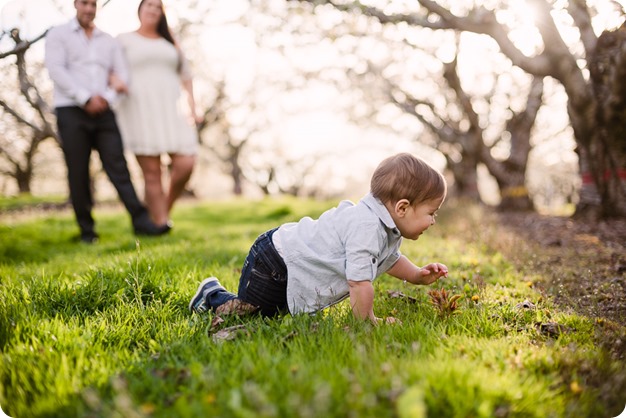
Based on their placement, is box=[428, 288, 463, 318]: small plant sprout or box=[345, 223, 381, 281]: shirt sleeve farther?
box=[428, 288, 463, 318]: small plant sprout

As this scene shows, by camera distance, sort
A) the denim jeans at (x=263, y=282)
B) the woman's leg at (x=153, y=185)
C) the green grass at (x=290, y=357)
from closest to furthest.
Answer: the green grass at (x=290, y=357) < the denim jeans at (x=263, y=282) < the woman's leg at (x=153, y=185)

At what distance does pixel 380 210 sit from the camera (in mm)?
2650

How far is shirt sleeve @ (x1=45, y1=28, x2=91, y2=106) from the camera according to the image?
473cm

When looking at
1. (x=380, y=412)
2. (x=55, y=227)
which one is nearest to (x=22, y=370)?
(x=380, y=412)

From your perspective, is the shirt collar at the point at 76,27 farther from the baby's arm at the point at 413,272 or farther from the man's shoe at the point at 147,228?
the baby's arm at the point at 413,272

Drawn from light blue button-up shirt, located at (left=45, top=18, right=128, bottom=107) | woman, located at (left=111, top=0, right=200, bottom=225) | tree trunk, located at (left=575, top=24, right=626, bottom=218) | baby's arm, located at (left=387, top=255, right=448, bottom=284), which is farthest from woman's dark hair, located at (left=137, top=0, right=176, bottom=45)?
tree trunk, located at (left=575, top=24, right=626, bottom=218)

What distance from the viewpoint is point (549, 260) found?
14.3ft

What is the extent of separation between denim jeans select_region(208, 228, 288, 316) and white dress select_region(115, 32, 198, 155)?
3558 millimetres

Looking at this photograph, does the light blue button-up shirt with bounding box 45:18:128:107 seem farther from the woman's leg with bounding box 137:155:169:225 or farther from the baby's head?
the baby's head

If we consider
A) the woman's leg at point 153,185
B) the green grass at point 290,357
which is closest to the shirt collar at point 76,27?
the woman's leg at point 153,185

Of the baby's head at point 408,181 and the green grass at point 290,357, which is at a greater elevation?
the baby's head at point 408,181

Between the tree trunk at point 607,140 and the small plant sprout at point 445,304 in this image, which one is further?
the tree trunk at point 607,140

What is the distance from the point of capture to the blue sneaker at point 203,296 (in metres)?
2.90

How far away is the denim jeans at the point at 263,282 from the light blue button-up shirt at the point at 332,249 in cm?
6
